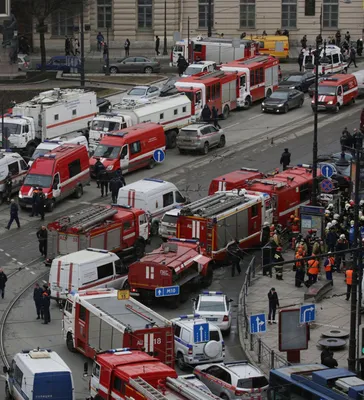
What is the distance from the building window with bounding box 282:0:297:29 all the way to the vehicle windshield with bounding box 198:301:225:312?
54836 millimetres

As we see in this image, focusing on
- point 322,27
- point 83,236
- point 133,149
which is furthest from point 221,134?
point 322,27

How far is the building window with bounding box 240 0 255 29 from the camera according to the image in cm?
9975

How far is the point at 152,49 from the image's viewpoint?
10050 cm

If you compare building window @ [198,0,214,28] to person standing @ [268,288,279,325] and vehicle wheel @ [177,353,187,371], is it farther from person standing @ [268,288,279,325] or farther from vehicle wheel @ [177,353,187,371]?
vehicle wheel @ [177,353,187,371]

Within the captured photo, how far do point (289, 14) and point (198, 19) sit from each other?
6.56 m

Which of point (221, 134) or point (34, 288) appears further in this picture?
point (221, 134)

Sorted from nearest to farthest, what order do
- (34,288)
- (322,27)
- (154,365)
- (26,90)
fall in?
1. (154,365)
2. (34,288)
3. (26,90)
4. (322,27)

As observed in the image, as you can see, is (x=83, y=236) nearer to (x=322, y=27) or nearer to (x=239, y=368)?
(x=239, y=368)

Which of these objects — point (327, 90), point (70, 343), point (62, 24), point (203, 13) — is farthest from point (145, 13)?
point (70, 343)

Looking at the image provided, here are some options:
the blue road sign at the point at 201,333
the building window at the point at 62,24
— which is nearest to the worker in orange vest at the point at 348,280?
the blue road sign at the point at 201,333

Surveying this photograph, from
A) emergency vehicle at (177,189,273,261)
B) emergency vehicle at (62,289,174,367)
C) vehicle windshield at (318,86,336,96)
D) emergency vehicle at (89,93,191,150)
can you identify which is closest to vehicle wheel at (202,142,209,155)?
emergency vehicle at (89,93,191,150)

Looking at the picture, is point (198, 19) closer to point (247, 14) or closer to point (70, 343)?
point (247, 14)

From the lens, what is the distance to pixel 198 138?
6950 centimetres

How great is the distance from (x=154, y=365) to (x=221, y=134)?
1312 inches
